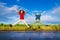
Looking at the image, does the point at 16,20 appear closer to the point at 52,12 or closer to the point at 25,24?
the point at 25,24

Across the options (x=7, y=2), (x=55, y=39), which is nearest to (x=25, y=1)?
(x=7, y=2)

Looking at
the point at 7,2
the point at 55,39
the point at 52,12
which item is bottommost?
the point at 55,39

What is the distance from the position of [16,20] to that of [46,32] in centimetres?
69

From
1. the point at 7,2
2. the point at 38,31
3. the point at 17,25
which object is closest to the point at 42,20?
the point at 38,31

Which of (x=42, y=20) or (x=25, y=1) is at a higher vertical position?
(x=25, y=1)

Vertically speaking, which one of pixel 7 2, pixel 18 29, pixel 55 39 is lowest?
pixel 55 39

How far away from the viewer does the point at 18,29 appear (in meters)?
3.88

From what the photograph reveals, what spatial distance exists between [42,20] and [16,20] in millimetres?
551

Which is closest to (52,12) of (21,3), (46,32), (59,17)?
(59,17)

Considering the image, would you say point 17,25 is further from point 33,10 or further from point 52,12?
point 52,12

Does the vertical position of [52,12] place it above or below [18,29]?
above

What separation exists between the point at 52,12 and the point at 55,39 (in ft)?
1.90

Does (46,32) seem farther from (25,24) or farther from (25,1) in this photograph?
(25,1)

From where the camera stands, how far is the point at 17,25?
386 centimetres
